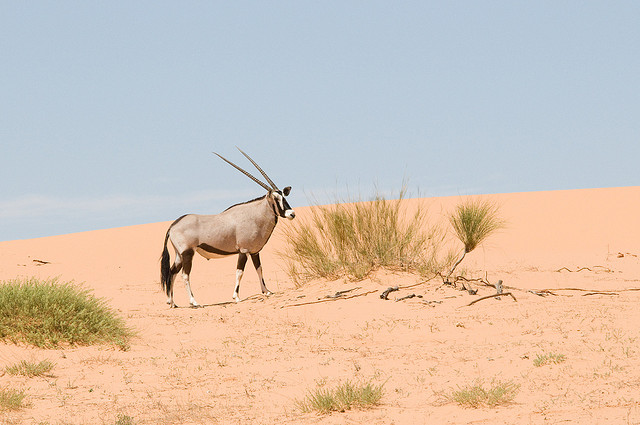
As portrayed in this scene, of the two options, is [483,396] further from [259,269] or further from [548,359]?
[259,269]

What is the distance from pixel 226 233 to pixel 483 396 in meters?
7.57

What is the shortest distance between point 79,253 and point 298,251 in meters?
17.6

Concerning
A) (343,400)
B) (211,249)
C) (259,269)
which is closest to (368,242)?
(259,269)

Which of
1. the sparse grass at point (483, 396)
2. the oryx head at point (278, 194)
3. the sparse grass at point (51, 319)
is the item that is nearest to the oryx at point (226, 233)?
the oryx head at point (278, 194)

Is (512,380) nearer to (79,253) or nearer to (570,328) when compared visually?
(570,328)

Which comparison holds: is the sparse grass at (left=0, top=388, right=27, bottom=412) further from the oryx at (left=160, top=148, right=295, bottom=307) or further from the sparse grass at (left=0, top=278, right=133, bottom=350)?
the oryx at (left=160, top=148, right=295, bottom=307)

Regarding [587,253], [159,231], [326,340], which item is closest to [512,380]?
[326,340]

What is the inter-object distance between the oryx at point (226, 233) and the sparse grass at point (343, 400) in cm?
654

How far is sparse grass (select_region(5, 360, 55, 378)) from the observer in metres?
7.06

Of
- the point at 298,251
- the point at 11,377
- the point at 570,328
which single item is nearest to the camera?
the point at 11,377

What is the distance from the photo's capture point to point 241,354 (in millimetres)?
7793

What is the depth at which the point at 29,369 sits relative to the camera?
706 centimetres

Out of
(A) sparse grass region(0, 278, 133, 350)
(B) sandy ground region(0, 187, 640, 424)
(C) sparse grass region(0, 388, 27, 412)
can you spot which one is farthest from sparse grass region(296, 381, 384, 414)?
(A) sparse grass region(0, 278, 133, 350)

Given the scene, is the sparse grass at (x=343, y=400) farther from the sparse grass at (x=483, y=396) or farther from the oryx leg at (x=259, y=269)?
the oryx leg at (x=259, y=269)
